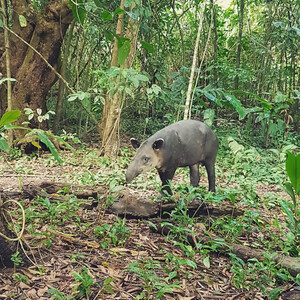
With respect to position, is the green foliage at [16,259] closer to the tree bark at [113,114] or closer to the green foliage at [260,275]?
the green foliage at [260,275]

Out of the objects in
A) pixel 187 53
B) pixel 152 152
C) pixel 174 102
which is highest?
pixel 187 53

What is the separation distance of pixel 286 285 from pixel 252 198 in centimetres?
183

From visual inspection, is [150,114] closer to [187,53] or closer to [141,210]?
[187,53]

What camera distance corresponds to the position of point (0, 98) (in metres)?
7.46

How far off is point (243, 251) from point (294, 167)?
778 mm

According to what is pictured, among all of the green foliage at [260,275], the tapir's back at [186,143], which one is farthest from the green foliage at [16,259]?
the tapir's back at [186,143]

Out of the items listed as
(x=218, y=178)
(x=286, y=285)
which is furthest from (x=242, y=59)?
Result: (x=286, y=285)

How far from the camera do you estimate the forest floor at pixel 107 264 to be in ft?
6.55

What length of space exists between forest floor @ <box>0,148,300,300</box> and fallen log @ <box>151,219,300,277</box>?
80 millimetres

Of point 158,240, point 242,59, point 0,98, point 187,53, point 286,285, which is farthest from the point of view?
point 242,59

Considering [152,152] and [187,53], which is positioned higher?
[187,53]

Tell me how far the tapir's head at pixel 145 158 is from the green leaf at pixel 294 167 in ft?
4.20

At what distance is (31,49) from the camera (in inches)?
280

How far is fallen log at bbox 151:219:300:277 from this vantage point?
95.2 inches
